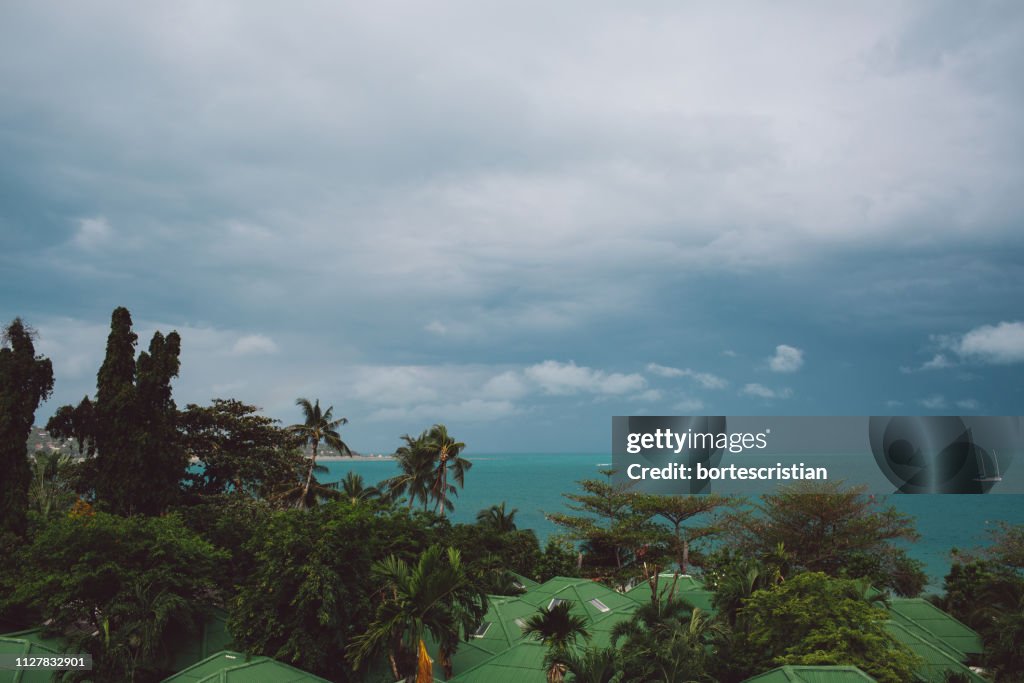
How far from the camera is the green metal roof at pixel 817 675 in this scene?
17.3 metres

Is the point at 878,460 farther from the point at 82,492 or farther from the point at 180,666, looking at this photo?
the point at 82,492

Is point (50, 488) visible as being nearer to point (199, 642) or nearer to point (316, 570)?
point (199, 642)

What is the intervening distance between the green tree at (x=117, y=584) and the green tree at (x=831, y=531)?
106ft

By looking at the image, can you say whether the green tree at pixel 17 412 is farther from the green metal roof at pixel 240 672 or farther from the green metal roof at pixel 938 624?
the green metal roof at pixel 938 624

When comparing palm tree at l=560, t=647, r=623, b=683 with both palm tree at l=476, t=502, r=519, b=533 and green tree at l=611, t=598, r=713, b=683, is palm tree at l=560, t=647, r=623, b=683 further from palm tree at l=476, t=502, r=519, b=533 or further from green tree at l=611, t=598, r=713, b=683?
palm tree at l=476, t=502, r=519, b=533

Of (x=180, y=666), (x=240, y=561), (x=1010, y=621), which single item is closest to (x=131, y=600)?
(x=180, y=666)

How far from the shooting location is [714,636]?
23.9 metres

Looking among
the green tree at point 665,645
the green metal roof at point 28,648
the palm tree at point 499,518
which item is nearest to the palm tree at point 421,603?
the green tree at point 665,645

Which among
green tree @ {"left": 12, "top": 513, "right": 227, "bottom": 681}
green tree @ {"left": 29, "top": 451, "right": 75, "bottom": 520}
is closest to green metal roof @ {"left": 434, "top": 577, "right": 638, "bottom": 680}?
green tree @ {"left": 12, "top": 513, "right": 227, "bottom": 681}

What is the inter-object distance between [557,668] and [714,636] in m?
8.54

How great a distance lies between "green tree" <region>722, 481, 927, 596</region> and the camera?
42.4m

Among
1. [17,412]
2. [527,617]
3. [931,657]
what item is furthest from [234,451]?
[931,657]

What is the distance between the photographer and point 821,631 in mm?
21047

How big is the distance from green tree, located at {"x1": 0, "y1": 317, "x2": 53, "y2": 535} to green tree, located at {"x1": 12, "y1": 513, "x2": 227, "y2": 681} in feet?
15.9
